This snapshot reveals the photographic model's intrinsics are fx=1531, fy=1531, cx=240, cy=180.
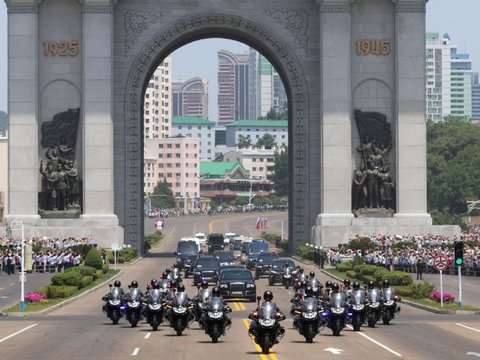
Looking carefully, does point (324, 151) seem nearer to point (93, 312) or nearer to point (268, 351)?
point (93, 312)

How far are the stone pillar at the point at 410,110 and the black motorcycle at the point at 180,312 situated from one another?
195 feet

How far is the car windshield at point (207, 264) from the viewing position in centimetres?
9112

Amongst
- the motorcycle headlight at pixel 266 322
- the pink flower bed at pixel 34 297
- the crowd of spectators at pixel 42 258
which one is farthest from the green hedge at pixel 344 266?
the motorcycle headlight at pixel 266 322

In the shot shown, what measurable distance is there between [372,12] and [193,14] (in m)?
13.4

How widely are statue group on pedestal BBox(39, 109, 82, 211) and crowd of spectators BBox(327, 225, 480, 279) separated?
2023 centimetres

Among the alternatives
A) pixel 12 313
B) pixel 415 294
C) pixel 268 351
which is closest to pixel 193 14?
pixel 415 294

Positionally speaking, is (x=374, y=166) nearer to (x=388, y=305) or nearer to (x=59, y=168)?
(x=59, y=168)

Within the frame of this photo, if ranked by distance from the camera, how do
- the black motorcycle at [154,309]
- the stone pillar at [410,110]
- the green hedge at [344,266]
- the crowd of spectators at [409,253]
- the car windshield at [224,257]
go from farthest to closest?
the stone pillar at [410,110]
the car windshield at [224,257]
the crowd of spectators at [409,253]
the green hedge at [344,266]
the black motorcycle at [154,309]

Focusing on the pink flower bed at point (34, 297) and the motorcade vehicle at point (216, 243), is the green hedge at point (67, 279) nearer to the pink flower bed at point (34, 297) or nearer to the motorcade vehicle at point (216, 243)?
the pink flower bed at point (34, 297)

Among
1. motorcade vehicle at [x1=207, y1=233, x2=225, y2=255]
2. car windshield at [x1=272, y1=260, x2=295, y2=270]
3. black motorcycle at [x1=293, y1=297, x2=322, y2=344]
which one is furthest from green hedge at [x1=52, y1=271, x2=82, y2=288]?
motorcade vehicle at [x1=207, y1=233, x2=225, y2=255]

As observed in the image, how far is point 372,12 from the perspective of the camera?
114000mm

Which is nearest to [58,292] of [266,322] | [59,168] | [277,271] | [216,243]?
[277,271]

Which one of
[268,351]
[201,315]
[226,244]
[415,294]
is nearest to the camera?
[268,351]

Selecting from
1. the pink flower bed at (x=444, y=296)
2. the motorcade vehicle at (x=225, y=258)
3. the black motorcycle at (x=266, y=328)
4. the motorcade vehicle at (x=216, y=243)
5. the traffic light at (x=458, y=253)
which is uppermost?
the traffic light at (x=458, y=253)
